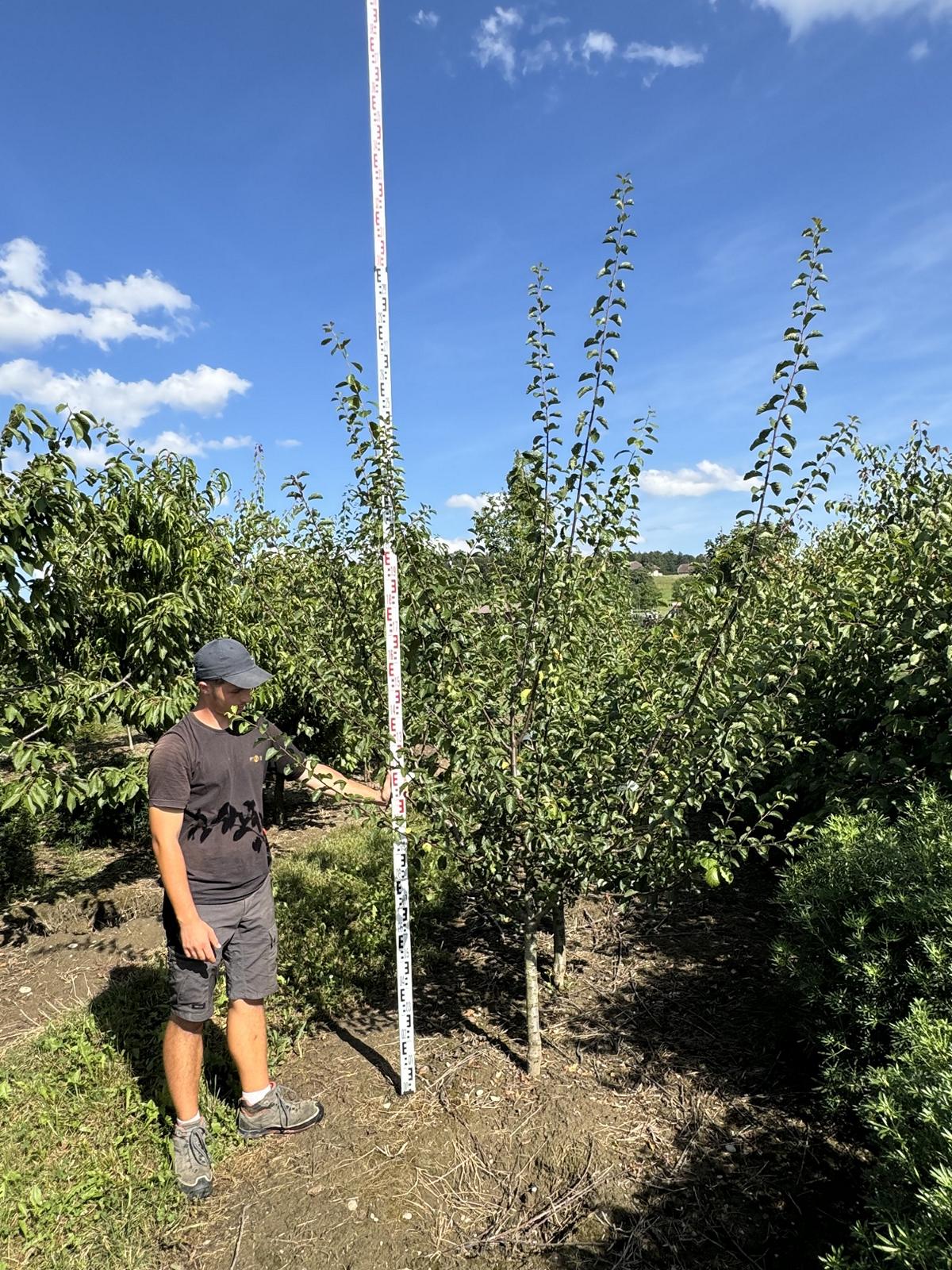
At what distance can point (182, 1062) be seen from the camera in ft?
9.86

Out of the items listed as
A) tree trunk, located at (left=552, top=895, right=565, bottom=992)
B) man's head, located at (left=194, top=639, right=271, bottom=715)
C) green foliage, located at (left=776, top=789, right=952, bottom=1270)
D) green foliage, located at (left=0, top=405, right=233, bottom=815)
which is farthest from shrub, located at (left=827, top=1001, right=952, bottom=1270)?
green foliage, located at (left=0, top=405, right=233, bottom=815)

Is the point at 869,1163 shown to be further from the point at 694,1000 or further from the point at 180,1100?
the point at 180,1100

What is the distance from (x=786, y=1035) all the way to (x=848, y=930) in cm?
99

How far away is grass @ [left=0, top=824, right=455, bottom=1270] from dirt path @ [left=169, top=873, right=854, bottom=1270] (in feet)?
0.77

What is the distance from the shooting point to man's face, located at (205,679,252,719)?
3064mm

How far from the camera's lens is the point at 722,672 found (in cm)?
295

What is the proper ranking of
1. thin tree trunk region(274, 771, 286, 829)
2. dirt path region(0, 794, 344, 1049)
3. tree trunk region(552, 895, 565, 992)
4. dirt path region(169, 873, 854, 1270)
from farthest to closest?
1. thin tree trunk region(274, 771, 286, 829)
2. dirt path region(0, 794, 344, 1049)
3. tree trunk region(552, 895, 565, 992)
4. dirt path region(169, 873, 854, 1270)

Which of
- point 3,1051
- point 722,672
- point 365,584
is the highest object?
point 365,584

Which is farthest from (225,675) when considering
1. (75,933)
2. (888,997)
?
(75,933)

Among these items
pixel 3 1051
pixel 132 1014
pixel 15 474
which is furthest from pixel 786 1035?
pixel 15 474

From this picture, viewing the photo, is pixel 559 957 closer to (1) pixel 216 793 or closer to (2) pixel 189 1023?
(2) pixel 189 1023

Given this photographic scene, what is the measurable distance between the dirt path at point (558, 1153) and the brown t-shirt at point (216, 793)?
3.92 feet

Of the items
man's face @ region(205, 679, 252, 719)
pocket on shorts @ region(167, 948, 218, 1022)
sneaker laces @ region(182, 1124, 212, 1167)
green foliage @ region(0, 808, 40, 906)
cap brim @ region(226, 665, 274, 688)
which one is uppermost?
cap brim @ region(226, 665, 274, 688)

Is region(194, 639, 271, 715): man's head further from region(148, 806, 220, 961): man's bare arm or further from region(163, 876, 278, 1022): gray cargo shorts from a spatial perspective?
region(163, 876, 278, 1022): gray cargo shorts
